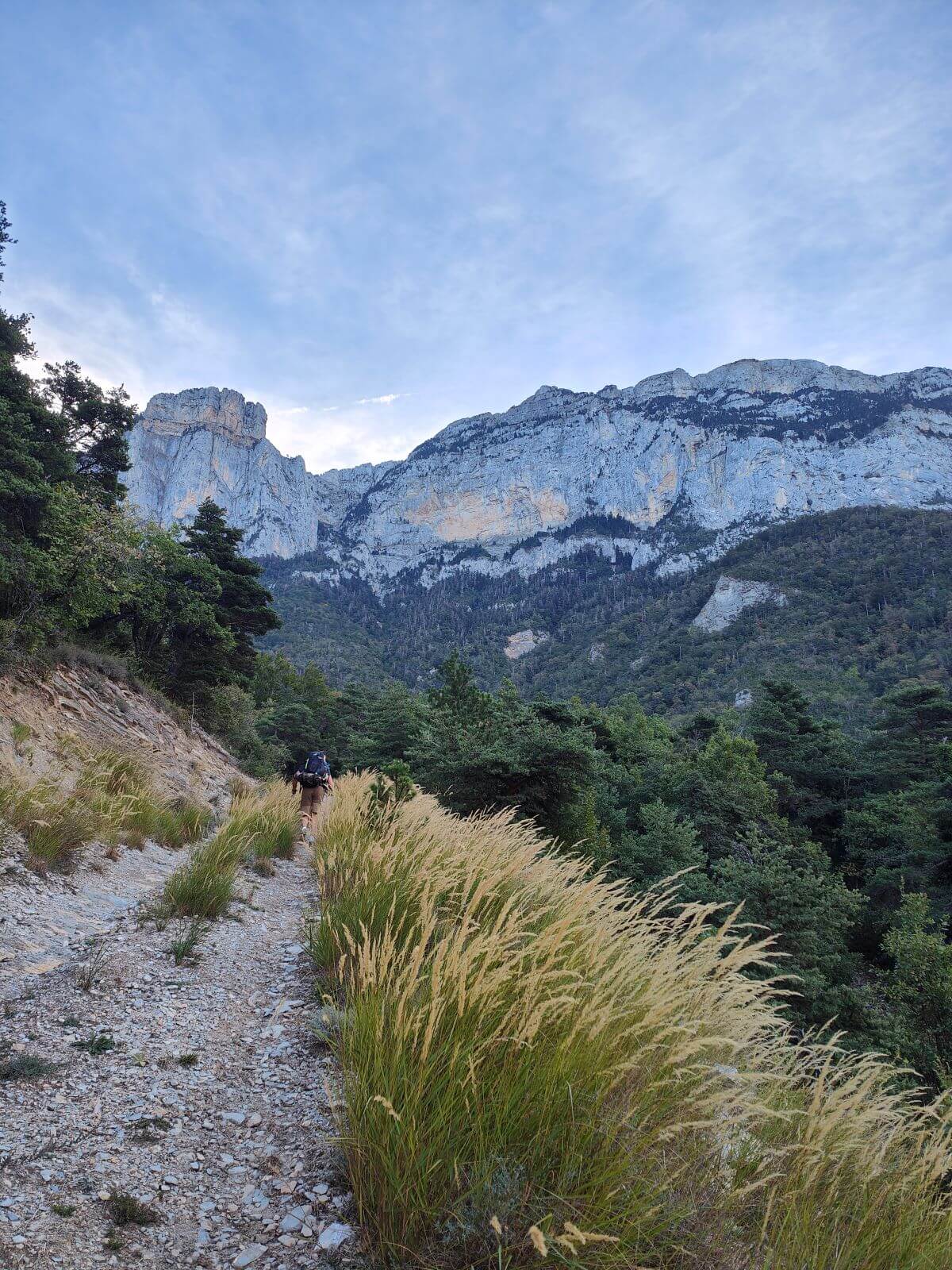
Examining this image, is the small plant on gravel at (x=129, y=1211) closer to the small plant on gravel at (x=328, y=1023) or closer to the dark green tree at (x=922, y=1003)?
the small plant on gravel at (x=328, y=1023)

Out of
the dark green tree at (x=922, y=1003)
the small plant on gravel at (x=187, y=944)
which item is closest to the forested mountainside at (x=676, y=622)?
the dark green tree at (x=922, y=1003)

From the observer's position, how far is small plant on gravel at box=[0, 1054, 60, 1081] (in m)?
2.07

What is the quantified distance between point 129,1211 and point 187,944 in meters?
2.07

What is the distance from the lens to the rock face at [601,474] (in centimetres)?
14550

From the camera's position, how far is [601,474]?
567 feet

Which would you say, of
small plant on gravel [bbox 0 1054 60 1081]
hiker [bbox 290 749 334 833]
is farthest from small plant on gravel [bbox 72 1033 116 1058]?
hiker [bbox 290 749 334 833]

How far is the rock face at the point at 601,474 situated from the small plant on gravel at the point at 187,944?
489ft

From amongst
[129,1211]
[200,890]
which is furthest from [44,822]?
[129,1211]

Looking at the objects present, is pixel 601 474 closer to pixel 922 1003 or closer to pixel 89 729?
pixel 922 1003

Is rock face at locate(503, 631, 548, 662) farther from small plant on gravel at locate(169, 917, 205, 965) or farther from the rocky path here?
the rocky path

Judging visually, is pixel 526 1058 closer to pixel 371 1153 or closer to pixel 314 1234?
pixel 371 1153

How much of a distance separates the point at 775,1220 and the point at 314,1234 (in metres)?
1.26

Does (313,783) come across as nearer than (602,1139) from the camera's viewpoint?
No

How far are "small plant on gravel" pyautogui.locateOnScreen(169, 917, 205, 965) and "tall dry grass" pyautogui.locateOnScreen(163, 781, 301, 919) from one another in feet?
0.85
